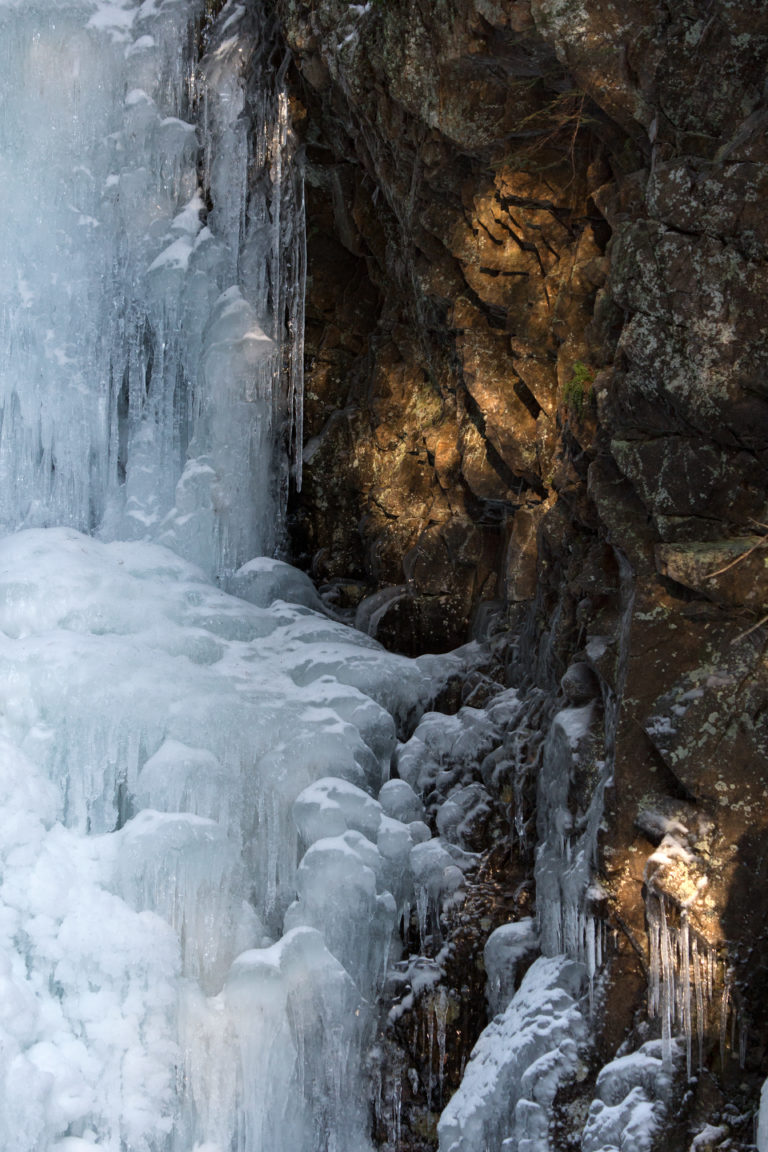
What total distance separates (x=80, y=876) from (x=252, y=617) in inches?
114

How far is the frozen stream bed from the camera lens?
7230 millimetres

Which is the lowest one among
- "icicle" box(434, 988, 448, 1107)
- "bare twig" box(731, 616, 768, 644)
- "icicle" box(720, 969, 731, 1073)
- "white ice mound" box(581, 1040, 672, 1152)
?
"icicle" box(434, 988, 448, 1107)

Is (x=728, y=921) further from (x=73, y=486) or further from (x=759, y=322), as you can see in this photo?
(x=73, y=486)

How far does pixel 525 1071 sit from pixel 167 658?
4.00m

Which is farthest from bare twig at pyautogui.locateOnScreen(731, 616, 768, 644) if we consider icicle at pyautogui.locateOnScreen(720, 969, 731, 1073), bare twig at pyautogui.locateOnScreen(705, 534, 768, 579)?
icicle at pyautogui.locateOnScreen(720, 969, 731, 1073)

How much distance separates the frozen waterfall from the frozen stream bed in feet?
0.06

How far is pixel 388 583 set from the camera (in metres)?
11.4

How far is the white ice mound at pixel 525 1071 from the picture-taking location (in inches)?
256

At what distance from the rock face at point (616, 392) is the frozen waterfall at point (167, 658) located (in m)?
1.23

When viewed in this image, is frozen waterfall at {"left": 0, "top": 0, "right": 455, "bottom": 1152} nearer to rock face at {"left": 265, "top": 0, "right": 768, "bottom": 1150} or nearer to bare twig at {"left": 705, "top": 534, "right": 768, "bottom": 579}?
rock face at {"left": 265, "top": 0, "right": 768, "bottom": 1150}

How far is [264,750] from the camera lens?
848cm

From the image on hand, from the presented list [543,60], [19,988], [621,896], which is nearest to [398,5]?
[543,60]

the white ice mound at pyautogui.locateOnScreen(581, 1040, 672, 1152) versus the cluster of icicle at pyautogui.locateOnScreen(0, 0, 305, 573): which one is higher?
the cluster of icicle at pyautogui.locateOnScreen(0, 0, 305, 573)

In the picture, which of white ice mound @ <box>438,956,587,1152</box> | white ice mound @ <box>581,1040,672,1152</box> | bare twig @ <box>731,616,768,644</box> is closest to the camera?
white ice mound @ <box>581,1040,672,1152</box>
